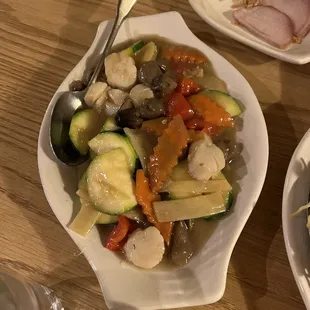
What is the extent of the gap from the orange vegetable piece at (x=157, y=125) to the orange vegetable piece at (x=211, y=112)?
0.12 metres

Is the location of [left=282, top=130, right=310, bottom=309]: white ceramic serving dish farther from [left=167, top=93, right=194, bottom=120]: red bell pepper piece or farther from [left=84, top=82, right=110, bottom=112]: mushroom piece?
[left=84, top=82, right=110, bottom=112]: mushroom piece

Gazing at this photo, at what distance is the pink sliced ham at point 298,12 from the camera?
1.97 m

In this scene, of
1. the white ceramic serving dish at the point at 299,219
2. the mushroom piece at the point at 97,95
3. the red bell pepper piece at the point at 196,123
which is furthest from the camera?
the mushroom piece at the point at 97,95

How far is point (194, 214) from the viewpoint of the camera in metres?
1.59

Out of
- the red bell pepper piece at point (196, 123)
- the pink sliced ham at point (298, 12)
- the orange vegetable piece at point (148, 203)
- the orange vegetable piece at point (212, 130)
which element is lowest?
the orange vegetable piece at point (148, 203)

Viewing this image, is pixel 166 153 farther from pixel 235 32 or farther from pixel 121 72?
pixel 235 32

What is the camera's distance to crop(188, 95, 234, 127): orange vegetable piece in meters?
1.70

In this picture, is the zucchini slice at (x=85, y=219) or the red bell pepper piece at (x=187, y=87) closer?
the zucchini slice at (x=85, y=219)

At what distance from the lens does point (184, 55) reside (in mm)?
1875

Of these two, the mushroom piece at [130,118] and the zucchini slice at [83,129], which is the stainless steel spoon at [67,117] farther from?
the mushroom piece at [130,118]

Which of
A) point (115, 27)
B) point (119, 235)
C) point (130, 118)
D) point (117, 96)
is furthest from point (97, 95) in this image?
point (119, 235)

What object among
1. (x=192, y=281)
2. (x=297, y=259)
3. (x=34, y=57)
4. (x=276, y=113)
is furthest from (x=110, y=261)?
(x=34, y=57)

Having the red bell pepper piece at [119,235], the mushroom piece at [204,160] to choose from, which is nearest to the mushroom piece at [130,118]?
the mushroom piece at [204,160]

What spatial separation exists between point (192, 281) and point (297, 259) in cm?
33
